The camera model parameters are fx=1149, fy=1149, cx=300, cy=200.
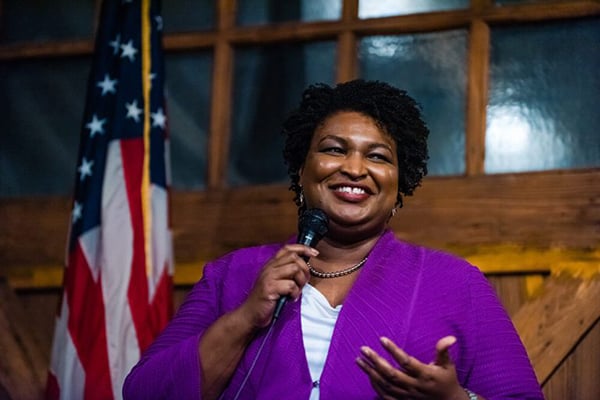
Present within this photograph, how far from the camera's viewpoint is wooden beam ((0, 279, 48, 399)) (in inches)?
152

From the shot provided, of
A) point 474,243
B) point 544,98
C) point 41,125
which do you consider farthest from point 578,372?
point 41,125

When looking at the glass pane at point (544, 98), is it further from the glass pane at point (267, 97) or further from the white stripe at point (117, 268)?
the white stripe at point (117, 268)

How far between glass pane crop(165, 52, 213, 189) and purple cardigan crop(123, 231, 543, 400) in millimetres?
1520

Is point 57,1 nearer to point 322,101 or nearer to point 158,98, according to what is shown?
point 158,98

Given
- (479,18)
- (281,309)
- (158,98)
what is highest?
(479,18)

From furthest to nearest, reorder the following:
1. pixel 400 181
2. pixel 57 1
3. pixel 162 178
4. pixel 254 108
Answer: pixel 57 1 < pixel 254 108 < pixel 162 178 < pixel 400 181

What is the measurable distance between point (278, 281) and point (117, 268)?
1.39 m

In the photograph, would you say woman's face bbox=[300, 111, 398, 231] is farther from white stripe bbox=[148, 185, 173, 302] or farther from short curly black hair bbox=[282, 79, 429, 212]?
white stripe bbox=[148, 185, 173, 302]

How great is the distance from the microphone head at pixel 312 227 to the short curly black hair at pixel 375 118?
32 centimetres

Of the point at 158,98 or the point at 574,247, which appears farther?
the point at 158,98

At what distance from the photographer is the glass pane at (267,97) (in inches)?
154

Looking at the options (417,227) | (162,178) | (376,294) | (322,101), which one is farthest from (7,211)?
(376,294)

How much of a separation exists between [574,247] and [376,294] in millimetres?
1148

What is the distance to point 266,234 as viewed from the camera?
3.74m
